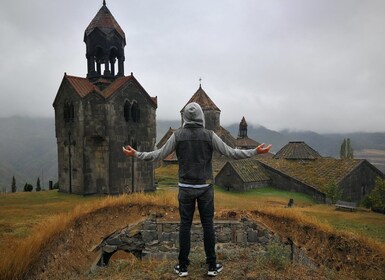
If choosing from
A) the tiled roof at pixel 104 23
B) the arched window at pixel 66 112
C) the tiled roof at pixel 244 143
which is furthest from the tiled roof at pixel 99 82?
the tiled roof at pixel 244 143

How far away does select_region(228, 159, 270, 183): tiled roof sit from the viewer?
26094 millimetres

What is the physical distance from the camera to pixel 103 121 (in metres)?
20.1

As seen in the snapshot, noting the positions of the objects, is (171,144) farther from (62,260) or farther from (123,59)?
(123,59)

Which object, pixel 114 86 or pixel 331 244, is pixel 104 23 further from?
pixel 331 244

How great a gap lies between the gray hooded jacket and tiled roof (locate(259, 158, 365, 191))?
21413mm

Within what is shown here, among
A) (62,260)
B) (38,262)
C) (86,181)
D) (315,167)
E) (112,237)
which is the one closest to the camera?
(38,262)

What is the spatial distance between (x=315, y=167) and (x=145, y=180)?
16.8 meters

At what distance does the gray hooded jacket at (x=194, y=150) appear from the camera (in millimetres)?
5004

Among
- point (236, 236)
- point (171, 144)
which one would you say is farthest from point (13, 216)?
point (171, 144)

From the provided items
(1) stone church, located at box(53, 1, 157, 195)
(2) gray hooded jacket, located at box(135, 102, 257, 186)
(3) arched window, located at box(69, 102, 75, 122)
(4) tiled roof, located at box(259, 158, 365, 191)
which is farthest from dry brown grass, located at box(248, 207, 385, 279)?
(3) arched window, located at box(69, 102, 75, 122)

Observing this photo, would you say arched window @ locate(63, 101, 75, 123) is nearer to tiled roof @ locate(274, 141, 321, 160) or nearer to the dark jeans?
the dark jeans

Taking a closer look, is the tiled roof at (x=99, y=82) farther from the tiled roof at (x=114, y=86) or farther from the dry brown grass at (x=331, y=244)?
the dry brown grass at (x=331, y=244)

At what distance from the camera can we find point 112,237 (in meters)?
9.34

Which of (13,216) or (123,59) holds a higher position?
(123,59)
